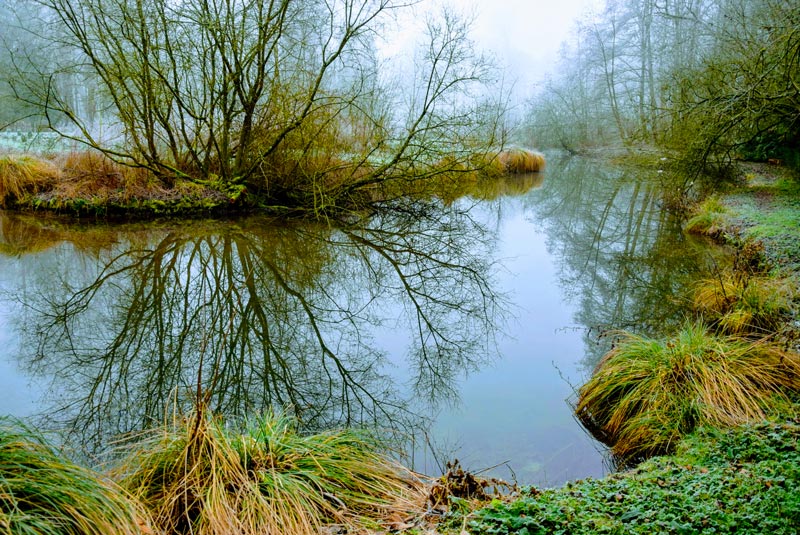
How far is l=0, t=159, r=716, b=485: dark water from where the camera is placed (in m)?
3.73

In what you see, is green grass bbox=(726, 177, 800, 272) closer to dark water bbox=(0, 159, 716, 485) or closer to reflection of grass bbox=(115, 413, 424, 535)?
dark water bbox=(0, 159, 716, 485)

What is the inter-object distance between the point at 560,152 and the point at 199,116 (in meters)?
26.9

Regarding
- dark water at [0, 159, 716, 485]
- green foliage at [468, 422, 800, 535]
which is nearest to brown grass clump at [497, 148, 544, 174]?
dark water at [0, 159, 716, 485]

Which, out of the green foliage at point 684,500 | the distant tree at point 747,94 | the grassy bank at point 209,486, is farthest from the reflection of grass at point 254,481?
the distant tree at point 747,94

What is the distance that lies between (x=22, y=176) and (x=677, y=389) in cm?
1203

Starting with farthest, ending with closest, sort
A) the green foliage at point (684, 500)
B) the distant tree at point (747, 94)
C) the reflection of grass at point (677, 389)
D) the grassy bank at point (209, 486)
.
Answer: the distant tree at point (747, 94) < the reflection of grass at point (677, 389) < the green foliage at point (684, 500) < the grassy bank at point (209, 486)

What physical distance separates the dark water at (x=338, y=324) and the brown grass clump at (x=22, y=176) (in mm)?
886

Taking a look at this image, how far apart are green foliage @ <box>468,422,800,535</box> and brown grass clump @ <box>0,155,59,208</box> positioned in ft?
38.2

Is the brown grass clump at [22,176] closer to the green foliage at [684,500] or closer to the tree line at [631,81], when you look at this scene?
the green foliage at [684,500]

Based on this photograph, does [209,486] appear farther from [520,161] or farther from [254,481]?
[520,161]

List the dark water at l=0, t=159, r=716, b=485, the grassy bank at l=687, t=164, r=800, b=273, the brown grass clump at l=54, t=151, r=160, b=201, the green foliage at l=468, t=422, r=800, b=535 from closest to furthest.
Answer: the green foliage at l=468, t=422, r=800, b=535
the dark water at l=0, t=159, r=716, b=485
the grassy bank at l=687, t=164, r=800, b=273
the brown grass clump at l=54, t=151, r=160, b=201

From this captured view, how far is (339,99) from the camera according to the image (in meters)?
10.5

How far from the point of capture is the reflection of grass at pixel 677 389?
3.33 m

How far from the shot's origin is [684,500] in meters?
2.25
